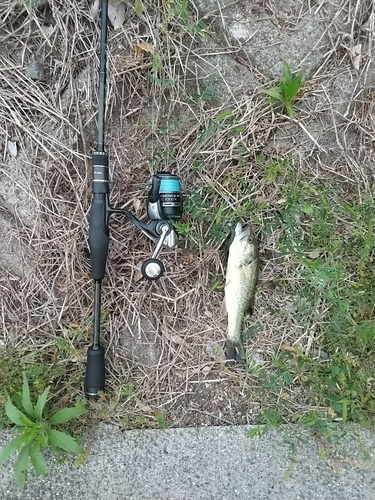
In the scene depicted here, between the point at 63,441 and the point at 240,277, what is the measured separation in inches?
45.7

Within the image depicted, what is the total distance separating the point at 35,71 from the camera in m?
2.39

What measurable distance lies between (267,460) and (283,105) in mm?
1880

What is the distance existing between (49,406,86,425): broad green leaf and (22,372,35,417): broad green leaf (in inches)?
4.3

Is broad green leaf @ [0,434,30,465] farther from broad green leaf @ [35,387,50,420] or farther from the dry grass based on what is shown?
the dry grass

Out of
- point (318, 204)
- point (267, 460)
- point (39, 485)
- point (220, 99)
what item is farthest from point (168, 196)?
point (39, 485)

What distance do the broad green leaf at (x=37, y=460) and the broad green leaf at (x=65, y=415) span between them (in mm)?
125

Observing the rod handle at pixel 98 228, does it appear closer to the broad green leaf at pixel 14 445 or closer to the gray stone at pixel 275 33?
the broad green leaf at pixel 14 445

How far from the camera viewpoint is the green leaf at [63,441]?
218 centimetres

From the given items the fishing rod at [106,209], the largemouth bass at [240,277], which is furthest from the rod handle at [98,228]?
the largemouth bass at [240,277]

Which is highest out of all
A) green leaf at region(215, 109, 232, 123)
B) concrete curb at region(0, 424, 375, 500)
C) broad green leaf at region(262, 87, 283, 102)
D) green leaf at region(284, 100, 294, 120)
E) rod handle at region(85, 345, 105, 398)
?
broad green leaf at region(262, 87, 283, 102)

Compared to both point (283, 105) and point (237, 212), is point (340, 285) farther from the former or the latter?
point (283, 105)

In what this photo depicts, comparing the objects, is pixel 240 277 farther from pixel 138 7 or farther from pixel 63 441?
pixel 138 7

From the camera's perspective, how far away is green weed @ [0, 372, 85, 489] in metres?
2.18

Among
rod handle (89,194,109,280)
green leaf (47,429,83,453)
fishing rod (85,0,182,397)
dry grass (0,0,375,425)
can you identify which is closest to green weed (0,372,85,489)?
green leaf (47,429,83,453)
